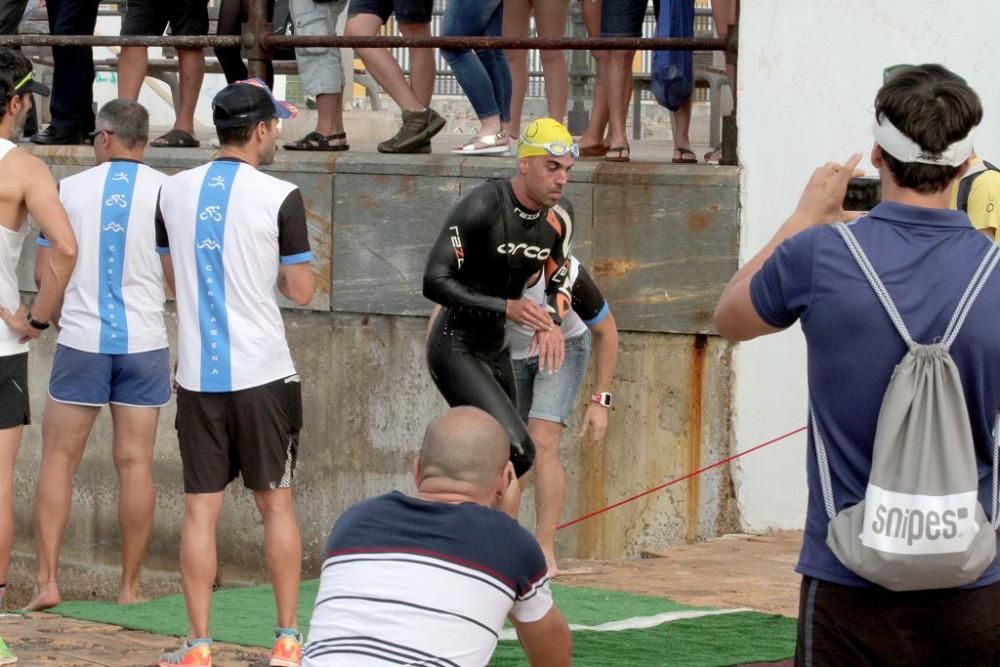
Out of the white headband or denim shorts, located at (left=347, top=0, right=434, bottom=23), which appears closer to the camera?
the white headband

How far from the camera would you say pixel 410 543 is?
10.7ft

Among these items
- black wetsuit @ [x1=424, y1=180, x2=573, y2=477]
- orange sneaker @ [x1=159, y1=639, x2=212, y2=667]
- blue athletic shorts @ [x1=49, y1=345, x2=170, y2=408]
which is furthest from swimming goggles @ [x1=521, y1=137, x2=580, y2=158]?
orange sneaker @ [x1=159, y1=639, x2=212, y2=667]

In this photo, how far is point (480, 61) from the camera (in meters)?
9.28

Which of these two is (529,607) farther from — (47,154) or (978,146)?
(47,154)

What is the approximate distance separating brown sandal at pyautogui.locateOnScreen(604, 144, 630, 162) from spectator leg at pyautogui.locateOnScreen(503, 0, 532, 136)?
2.79ft

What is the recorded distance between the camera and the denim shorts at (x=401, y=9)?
30.9ft

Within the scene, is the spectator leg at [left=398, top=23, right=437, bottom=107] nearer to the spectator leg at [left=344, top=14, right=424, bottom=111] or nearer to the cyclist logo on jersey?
the spectator leg at [left=344, top=14, right=424, bottom=111]

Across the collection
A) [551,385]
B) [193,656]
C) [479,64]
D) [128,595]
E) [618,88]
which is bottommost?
[128,595]

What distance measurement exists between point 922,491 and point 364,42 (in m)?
6.22

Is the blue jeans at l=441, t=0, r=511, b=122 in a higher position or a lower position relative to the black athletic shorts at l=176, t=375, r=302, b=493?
higher

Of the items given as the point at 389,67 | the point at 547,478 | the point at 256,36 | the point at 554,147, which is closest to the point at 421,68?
the point at 389,67

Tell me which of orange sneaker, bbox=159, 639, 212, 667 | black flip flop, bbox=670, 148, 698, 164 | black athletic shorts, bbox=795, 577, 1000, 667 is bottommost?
orange sneaker, bbox=159, 639, 212, 667

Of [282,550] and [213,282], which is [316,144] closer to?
[213,282]

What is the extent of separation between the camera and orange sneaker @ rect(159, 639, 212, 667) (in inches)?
222
